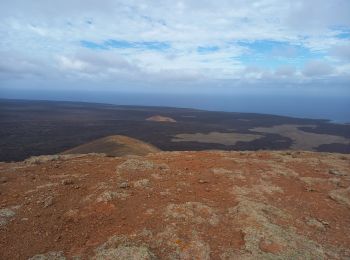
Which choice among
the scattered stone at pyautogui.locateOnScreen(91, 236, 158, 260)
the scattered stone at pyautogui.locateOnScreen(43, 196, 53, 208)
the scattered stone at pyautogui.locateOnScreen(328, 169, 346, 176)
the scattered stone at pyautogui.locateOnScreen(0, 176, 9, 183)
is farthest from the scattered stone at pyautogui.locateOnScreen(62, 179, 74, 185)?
the scattered stone at pyautogui.locateOnScreen(328, 169, 346, 176)

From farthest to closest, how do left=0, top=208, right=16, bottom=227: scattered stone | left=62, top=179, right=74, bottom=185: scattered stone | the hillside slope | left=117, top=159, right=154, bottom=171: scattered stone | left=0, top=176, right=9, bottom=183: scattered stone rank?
the hillside slope
left=117, top=159, right=154, bottom=171: scattered stone
left=0, top=176, right=9, bottom=183: scattered stone
left=62, top=179, right=74, bottom=185: scattered stone
left=0, top=208, right=16, bottom=227: scattered stone

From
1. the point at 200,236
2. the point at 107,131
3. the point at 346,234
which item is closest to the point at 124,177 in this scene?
the point at 200,236

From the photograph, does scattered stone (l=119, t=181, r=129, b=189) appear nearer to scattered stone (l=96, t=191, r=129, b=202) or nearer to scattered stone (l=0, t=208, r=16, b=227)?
scattered stone (l=96, t=191, r=129, b=202)

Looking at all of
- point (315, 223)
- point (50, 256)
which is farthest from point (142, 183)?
point (315, 223)

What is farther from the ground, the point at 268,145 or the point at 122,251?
the point at 122,251

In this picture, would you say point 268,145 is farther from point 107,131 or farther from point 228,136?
point 107,131

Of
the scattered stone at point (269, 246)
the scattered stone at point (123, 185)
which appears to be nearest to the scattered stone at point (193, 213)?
the scattered stone at point (269, 246)

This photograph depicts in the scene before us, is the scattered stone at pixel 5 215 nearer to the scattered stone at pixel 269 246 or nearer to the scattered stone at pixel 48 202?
the scattered stone at pixel 48 202

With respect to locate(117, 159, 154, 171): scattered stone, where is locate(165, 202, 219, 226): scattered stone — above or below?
below
